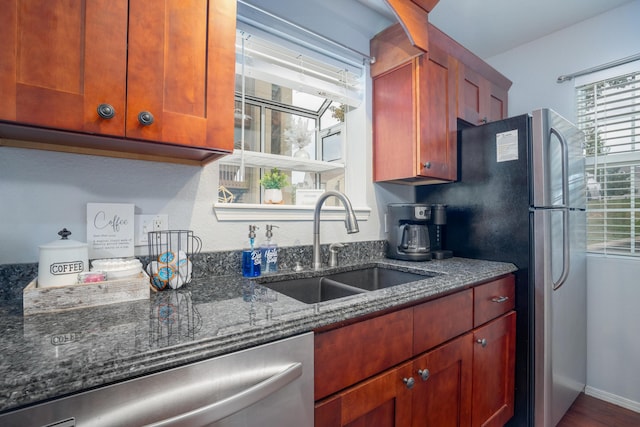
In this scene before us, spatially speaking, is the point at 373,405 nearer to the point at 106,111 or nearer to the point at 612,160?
the point at 106,111

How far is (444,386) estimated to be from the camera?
45.1 inches

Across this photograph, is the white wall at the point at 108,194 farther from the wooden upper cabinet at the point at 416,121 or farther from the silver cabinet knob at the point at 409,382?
the silver cabinet knob at the point at 409,382

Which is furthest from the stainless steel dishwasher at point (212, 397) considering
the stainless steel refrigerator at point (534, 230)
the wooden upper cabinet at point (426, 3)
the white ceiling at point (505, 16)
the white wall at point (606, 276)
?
the white wall at point (606, 276)

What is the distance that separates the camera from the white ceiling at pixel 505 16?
6.18 feet

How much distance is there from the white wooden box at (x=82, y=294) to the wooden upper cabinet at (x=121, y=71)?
15.5 inches

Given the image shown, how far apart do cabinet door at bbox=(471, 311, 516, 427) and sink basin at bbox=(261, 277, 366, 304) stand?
1.98 feet

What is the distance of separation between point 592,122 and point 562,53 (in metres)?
0.56

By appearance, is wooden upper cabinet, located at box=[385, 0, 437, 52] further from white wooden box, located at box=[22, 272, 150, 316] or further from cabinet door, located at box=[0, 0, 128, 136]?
white wooden box, located at box=[22, 272, 150, 316]

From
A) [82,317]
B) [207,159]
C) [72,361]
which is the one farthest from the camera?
[207,159]

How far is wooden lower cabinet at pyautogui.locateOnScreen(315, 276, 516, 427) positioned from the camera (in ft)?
2.70

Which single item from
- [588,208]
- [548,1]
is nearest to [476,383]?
[588,208]

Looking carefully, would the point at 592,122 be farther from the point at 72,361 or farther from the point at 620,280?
the point at 72,361

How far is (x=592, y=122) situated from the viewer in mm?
2043

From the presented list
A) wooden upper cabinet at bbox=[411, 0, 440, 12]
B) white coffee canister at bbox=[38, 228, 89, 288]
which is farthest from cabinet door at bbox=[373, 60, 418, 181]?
white coffee canister at bbox=[38, 228, 89, 288]
